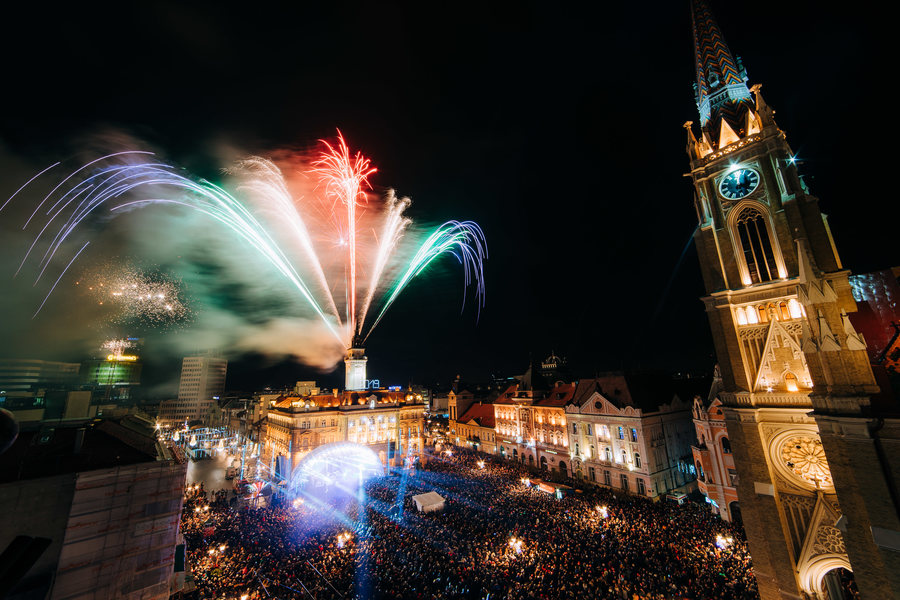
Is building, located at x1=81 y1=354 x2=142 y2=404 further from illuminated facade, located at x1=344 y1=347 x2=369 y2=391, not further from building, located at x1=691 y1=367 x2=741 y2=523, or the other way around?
building, located at x1=691 y1=367 x2=741 y2=523

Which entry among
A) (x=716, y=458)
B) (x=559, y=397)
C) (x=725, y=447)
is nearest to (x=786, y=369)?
(x=725, y=447)

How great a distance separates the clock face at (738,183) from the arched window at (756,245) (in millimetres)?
1139

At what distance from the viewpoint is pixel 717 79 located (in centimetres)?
2425

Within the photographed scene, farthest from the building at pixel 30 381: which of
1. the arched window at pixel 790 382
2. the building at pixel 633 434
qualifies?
the arched window at pixel 790 382

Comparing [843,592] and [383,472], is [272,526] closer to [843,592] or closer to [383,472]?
[383,472]

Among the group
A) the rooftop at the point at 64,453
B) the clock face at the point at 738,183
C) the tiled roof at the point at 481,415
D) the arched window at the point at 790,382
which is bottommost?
the tiled roof at the point at 481,415

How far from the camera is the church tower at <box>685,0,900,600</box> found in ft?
44.3

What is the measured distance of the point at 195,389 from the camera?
441 feet

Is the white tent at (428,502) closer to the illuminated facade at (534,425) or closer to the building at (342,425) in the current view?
the illuminated facade at (534,425)

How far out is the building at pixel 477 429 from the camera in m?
57.6

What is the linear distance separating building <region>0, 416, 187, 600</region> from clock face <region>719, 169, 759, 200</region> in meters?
34.4

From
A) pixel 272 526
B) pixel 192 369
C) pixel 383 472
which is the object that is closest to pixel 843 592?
pixel 272 526

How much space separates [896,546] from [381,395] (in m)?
55.8

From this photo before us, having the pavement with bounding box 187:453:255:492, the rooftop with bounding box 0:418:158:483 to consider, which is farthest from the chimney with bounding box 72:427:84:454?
the pavement with bounding box 187:453:255:492
